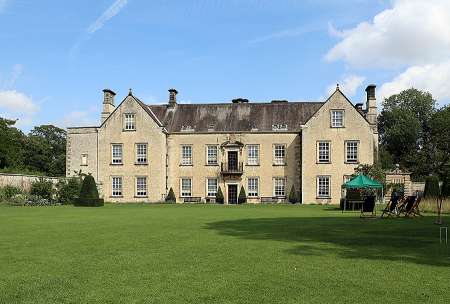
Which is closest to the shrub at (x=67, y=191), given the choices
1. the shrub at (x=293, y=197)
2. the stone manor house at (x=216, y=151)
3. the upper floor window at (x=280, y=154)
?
the stone manor house at (x=216, y=151)

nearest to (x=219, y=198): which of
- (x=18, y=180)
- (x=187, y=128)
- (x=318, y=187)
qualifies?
(x=187, y=128)

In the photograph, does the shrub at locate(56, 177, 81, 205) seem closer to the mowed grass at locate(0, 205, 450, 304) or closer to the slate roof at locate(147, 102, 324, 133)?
the slate roof at locate(147, 102, 324, 133)

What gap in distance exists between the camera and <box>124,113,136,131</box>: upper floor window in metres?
46.9

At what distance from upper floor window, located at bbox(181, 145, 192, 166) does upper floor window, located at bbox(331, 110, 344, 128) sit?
13.3 m

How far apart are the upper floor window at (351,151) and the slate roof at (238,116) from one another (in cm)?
455

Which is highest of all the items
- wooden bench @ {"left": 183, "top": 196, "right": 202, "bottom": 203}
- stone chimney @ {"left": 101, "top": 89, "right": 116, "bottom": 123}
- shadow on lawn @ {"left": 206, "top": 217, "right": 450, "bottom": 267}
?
stone chimney @ {"left": 101, "top": 89, "right": 116, "bottom": 123}

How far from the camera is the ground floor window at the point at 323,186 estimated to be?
4431 centimetres

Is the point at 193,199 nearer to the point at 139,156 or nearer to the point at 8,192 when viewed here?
the point at 139,156

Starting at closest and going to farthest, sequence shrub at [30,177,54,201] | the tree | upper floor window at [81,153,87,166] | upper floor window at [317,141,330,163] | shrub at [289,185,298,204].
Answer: shrub at [30,177,54,201], upper floor window at [317,141,330,163], shrub at [289,185,298,204], upper floor window at [81,153,87,166], the tree

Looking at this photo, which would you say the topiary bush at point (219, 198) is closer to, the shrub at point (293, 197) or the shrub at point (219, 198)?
the shrub at point (219, 198)

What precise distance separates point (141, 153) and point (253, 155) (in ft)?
34.4

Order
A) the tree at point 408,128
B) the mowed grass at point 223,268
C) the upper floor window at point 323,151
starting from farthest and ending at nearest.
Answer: the tree at point 408,128 → the upper floor window at point 323,151 → the mowed grass at point 223,268

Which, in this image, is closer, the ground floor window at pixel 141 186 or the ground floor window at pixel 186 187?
the ground floor window at pixel 141 186

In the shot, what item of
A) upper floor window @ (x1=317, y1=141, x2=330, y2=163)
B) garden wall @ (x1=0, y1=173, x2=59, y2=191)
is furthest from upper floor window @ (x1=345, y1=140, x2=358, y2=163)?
garden wall @ (x1=0, y1=173, x2=59, y2=191)
